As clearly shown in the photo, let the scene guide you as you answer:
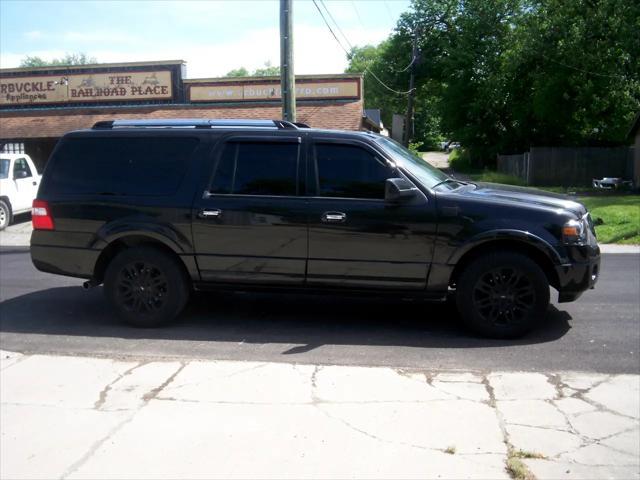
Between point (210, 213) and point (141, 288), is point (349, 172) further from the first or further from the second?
point (141, 288)

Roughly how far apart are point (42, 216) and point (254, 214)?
221cm

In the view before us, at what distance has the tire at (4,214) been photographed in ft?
51.7

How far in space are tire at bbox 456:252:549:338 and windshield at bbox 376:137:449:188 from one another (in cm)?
90

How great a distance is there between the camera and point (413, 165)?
6.23m

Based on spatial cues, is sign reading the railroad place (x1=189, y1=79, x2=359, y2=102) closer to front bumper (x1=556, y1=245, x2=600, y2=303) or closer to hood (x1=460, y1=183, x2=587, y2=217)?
hood (x1=460, y1=183, x2=587, y2=217)

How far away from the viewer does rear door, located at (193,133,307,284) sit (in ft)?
19.9

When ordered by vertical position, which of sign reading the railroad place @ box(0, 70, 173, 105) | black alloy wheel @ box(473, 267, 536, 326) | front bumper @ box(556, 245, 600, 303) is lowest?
black alloy wheel @ box(473, 267, 536, 326)

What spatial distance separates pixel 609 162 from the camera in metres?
29.9

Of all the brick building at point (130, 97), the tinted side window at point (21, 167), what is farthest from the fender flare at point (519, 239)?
the brick building at point (130, 97)

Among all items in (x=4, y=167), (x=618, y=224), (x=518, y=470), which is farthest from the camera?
(x=4, y=167)

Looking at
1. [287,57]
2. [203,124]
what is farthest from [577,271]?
[287,57]

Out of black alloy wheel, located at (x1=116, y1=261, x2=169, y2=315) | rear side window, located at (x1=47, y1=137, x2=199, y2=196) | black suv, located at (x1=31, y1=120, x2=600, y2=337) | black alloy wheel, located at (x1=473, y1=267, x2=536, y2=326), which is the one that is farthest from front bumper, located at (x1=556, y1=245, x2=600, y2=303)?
black alloy wheel, located at (x1=116, y1=261, x2=169, y2=315)

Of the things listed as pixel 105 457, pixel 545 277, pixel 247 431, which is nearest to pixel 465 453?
pixel 247 431

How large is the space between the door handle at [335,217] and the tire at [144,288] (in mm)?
1539
